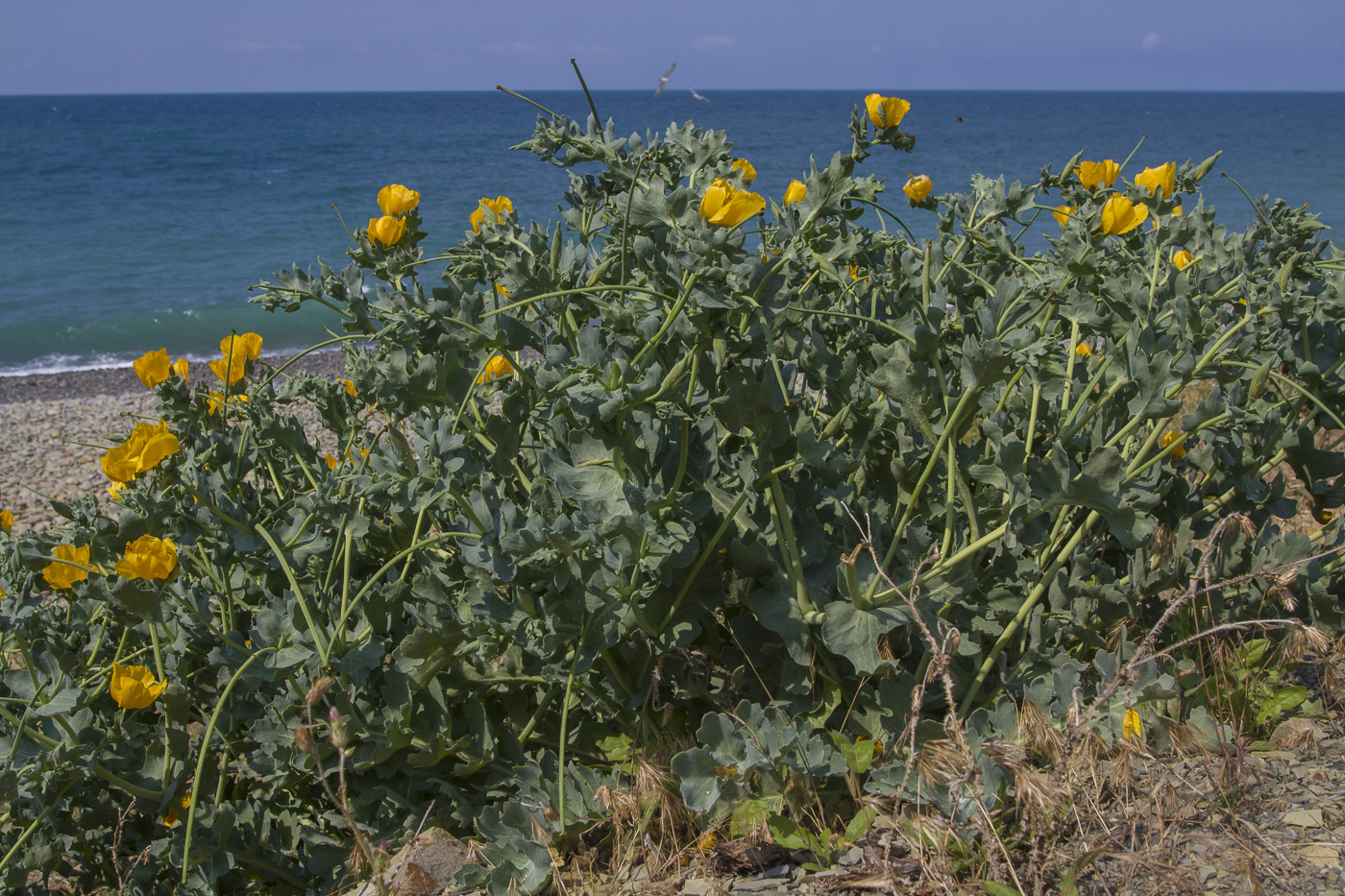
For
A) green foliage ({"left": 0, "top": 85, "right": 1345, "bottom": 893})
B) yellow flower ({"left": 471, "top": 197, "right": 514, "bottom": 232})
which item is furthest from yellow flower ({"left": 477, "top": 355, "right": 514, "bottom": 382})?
yellow flower ({"left": 471, "top": 197, "right": 514, "bottom": 232})

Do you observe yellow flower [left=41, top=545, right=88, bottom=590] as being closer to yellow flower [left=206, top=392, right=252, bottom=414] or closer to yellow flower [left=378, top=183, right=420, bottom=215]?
yellow flower [left=206, top=392, right=252, bottom=414]

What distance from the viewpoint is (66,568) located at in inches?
64.9

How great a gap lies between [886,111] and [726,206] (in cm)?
70

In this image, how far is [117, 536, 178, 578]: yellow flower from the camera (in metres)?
1.44

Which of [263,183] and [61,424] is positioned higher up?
[263,183]

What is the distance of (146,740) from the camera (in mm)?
1733

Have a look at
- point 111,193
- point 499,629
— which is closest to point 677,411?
point 499,629

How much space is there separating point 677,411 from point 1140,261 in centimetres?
125

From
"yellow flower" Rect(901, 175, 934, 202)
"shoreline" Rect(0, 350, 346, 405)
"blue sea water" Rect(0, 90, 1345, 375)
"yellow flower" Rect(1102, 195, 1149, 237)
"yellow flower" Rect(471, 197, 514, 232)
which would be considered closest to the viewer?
"yellow flower" Rect(1102, 195, 1149, 237)

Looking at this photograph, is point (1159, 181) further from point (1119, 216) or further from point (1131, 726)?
point (1131, 726)

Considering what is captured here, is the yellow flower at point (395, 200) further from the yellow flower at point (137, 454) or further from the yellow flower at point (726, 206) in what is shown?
the yellow flower at point (726, 206)

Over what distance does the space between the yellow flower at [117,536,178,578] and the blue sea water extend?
132 centimetres

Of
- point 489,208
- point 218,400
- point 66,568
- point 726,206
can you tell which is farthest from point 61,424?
point 726,206

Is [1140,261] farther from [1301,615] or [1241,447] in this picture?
[1301,615]
